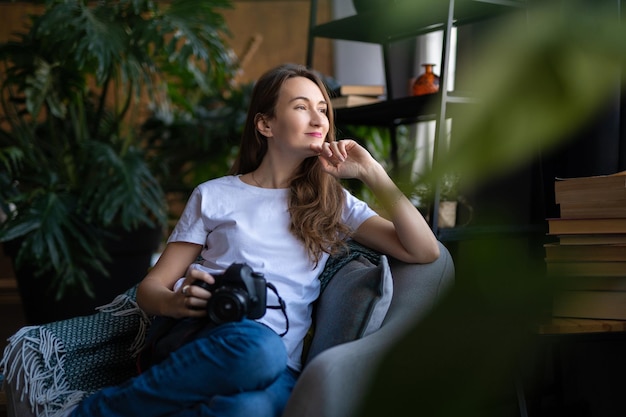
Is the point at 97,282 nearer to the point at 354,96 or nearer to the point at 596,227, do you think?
the point at 354,96

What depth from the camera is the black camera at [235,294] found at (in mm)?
1386

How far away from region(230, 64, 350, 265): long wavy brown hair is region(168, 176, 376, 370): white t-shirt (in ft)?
0.09

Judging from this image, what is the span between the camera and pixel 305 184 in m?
1.77

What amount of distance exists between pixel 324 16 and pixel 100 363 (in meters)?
3.77

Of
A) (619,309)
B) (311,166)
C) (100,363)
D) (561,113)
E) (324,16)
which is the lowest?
(100,363)

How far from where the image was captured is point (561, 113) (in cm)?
19

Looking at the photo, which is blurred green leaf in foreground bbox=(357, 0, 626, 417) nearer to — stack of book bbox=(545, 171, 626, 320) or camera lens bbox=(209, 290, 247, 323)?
camera lens bbox=(209, 290, 247, 323)

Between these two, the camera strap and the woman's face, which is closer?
the camera strap

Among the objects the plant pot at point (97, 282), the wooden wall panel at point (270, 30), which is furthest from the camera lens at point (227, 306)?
the wooden wall panel at point (270, 30)

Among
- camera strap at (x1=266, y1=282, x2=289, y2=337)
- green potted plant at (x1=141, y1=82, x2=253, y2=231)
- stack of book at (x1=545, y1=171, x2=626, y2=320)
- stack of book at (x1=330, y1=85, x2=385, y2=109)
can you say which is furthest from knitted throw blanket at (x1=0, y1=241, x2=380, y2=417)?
green potted plant at (x1=141, y1=82, x2=253, y2=231)

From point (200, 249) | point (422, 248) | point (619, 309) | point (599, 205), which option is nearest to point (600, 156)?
point (599, 205)

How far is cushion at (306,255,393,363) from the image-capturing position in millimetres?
1445

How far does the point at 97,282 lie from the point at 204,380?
6.56 feet

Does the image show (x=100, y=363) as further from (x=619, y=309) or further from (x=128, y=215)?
(x=128, y=215)
